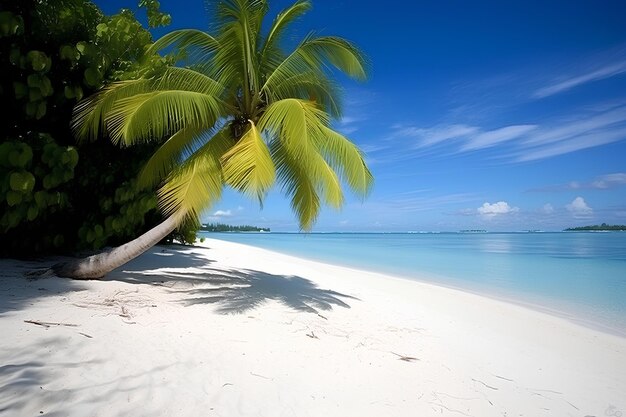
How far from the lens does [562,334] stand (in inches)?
235

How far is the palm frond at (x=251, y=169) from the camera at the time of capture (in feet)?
14.7

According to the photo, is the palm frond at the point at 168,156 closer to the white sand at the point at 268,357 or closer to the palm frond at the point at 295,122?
the palm frond at the point at 295,122

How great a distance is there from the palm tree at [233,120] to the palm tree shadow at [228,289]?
106 cm

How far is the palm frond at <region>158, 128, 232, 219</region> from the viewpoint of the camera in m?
5.14

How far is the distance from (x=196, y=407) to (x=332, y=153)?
12.7 ft

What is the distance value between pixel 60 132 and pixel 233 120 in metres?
2.96

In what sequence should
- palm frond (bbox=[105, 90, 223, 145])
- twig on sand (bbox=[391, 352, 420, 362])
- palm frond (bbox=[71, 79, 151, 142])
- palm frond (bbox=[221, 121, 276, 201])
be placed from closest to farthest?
twig on sand (bbox=[391, 352, 420, 362])
palm frond (bbox=[221, 121, 276, 201])
palm frond (bbox=[105, 90, 223, 145])
palm frond (bbox=[71, 79, 151, 142])

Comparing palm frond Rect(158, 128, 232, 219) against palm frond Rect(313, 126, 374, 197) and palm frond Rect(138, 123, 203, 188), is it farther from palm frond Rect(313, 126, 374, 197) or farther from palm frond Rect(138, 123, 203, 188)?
palm frond Rect(313, 126, 374, 197)

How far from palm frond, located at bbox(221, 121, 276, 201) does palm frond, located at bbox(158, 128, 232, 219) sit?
0.54m

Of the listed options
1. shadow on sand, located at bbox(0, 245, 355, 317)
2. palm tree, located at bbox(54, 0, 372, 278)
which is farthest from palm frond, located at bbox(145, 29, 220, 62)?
shadow on sand, located at bbox(0, 245, 355, 317)

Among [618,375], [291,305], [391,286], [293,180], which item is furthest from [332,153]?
[391,286]

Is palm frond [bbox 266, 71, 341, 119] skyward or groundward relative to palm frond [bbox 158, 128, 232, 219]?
skyward

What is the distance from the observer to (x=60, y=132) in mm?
5785

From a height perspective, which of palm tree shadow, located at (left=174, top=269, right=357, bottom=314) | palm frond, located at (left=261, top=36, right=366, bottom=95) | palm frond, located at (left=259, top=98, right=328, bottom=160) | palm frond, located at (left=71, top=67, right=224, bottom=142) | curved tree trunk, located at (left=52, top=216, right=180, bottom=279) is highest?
palm frond, located at (left=261, top=36, right=366, bottom=95)
